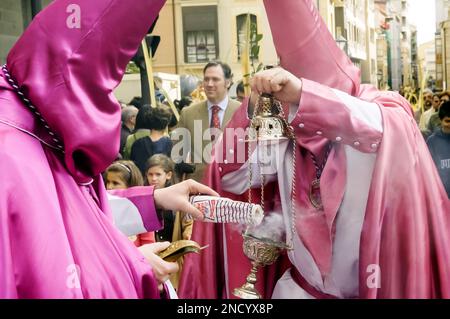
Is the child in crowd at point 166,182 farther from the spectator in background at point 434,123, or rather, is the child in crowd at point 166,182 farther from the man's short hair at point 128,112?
the spectator in background at point 434,123

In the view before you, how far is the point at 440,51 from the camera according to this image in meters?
1.31

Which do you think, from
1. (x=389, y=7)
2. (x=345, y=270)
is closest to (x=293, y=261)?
(x=345, y=270)

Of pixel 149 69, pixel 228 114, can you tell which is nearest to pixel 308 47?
pixel 228 114

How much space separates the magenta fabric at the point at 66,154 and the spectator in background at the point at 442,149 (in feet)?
1.82

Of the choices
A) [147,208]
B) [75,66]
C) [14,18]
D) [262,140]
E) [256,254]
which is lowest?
[256,254]

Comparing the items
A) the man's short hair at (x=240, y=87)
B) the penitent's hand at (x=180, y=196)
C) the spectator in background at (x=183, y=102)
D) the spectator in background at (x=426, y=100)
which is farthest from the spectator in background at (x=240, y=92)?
the spectator in background at (x=426, y=100)

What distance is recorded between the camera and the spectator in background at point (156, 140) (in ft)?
4.37

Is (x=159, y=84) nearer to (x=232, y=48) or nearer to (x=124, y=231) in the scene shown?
(x=232, y=48)

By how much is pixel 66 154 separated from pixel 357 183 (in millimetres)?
504

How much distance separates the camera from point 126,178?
127cm

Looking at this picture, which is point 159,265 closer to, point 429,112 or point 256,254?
point 256,254

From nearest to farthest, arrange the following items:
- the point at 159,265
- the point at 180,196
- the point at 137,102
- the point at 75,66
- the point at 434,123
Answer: the point at 75,66 → the point at 159,265 → the point at 180,196 → the point at 434,123 → the point at 137,102

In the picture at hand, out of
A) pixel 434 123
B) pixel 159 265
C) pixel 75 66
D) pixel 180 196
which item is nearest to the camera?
pixel 75 66

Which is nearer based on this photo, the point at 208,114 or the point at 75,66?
the point at 75,66
